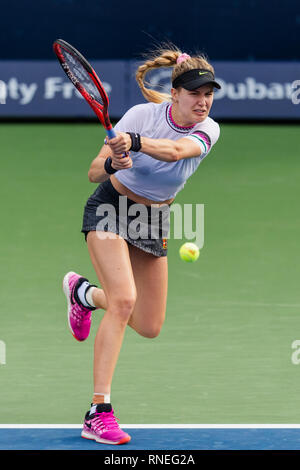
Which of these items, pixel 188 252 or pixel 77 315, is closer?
pixel 77 315

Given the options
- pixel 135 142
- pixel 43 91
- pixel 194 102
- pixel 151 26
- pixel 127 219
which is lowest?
Answer: pixel 127 219

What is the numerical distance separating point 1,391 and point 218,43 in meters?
13.0

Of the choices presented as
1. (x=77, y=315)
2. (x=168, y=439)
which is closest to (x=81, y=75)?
(x=77, y=315)

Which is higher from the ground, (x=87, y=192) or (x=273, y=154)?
(x=273, y=154)

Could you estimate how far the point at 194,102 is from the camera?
6508mm

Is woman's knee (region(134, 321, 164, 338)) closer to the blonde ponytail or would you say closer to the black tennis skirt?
the black tennis skirt

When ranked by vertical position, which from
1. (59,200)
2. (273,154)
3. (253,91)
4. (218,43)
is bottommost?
(59,200)

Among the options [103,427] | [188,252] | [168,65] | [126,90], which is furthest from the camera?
[126,90]

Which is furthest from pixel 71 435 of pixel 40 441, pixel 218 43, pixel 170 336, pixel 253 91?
pixel 218 43

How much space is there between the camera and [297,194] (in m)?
13.3

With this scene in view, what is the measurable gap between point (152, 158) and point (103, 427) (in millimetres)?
1589

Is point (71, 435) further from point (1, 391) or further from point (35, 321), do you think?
point (35, 321)

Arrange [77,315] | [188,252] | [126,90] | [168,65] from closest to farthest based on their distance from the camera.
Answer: [168,65], [77,315], [188,252], [126,90]

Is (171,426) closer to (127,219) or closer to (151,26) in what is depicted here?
(127,219)
